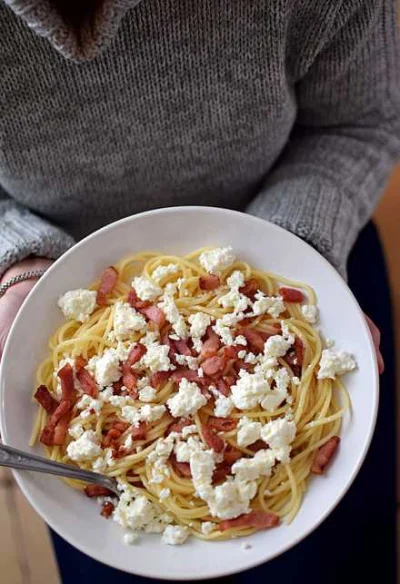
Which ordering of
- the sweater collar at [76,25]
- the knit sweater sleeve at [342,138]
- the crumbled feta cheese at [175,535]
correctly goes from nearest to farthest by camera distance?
the sweater collar at [76,25] → the crumbled feta cheese at [175,535] → the knit sweater sleeve at [342,138]

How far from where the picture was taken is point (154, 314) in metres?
0.81

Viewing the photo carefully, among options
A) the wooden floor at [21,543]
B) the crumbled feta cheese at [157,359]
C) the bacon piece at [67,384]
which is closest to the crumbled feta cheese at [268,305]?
the crumbled feta cheese at [157,359]

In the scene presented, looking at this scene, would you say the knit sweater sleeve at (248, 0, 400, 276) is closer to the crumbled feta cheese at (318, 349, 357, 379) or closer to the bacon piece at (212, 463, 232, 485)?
the crumbled feta cheese at (318, 349, 357, 379)

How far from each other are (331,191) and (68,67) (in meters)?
0.36

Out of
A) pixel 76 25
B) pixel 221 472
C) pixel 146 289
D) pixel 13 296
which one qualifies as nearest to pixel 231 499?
pixel 221 472

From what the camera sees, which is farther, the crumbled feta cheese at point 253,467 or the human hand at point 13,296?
the human hand at point 13,296

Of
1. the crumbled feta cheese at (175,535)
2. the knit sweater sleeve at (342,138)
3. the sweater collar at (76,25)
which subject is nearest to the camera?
the sweater collar at (76,25)

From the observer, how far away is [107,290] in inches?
32.9

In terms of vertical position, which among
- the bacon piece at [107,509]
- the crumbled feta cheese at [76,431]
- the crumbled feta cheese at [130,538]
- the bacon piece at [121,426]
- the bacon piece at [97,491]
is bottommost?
the crumbled feta cheese at [130,538]

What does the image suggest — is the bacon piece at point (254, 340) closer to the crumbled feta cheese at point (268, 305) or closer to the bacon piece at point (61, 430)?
the crumbled feta cheese at point (268, 305)

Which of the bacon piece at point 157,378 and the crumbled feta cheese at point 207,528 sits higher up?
the bacon piece at point 157,378

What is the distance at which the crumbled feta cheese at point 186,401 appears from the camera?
0.77 m

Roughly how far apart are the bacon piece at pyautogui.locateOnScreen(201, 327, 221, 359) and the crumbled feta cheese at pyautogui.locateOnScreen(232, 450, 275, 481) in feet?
0.37

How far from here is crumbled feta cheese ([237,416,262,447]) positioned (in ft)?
2.50
